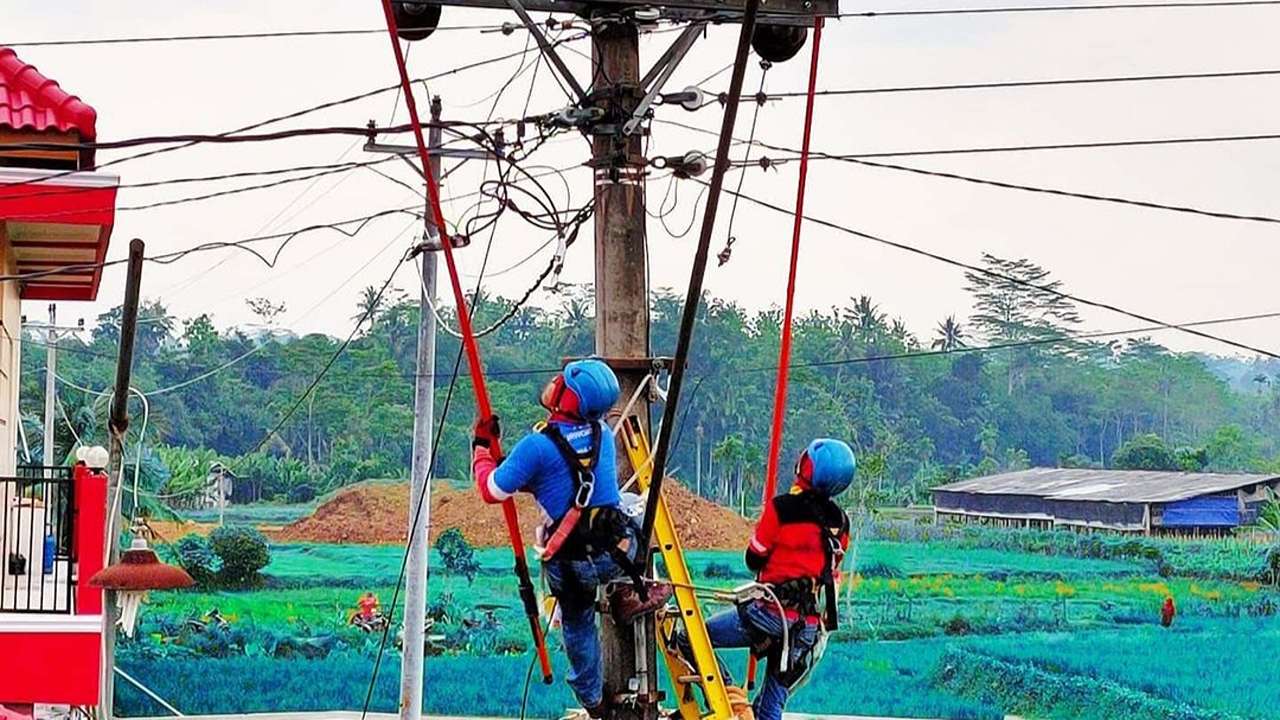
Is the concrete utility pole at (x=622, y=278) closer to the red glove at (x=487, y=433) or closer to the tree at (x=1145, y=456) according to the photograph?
the red glove at (x=487, y=433)

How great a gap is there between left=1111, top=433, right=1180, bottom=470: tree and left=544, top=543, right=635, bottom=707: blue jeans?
4194cm

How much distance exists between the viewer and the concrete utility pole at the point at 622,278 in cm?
910

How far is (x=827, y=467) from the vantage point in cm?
904

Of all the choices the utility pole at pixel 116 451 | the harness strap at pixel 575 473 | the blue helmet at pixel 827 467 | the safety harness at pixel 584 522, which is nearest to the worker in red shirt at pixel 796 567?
the blue helmet at pixel 827 467

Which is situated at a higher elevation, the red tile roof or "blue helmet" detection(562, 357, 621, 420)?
the red tile roof

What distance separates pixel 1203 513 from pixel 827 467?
122 feet

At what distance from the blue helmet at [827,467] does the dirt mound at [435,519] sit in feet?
118

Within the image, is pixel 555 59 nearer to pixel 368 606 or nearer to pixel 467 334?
pixel 467 334

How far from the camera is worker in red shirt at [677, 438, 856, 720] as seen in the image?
29.8 feet

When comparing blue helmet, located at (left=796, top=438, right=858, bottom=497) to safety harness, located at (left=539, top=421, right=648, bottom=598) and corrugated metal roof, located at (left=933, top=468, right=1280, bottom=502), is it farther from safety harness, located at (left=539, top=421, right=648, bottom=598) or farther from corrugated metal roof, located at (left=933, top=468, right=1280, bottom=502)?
corrugated metal roof, located at (left=933, top=468, right=1280, bottom=502)

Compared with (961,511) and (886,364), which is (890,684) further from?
(886,364)

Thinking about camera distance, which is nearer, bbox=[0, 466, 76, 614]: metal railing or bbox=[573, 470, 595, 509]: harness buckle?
bbox=[573, 470, 595, 509]: harness buckle

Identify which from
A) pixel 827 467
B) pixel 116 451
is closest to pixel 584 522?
pixel 827 467

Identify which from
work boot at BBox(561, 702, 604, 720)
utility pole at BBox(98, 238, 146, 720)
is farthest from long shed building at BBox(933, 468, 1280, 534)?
work boot at BBox(561, 702, 604, 720)
